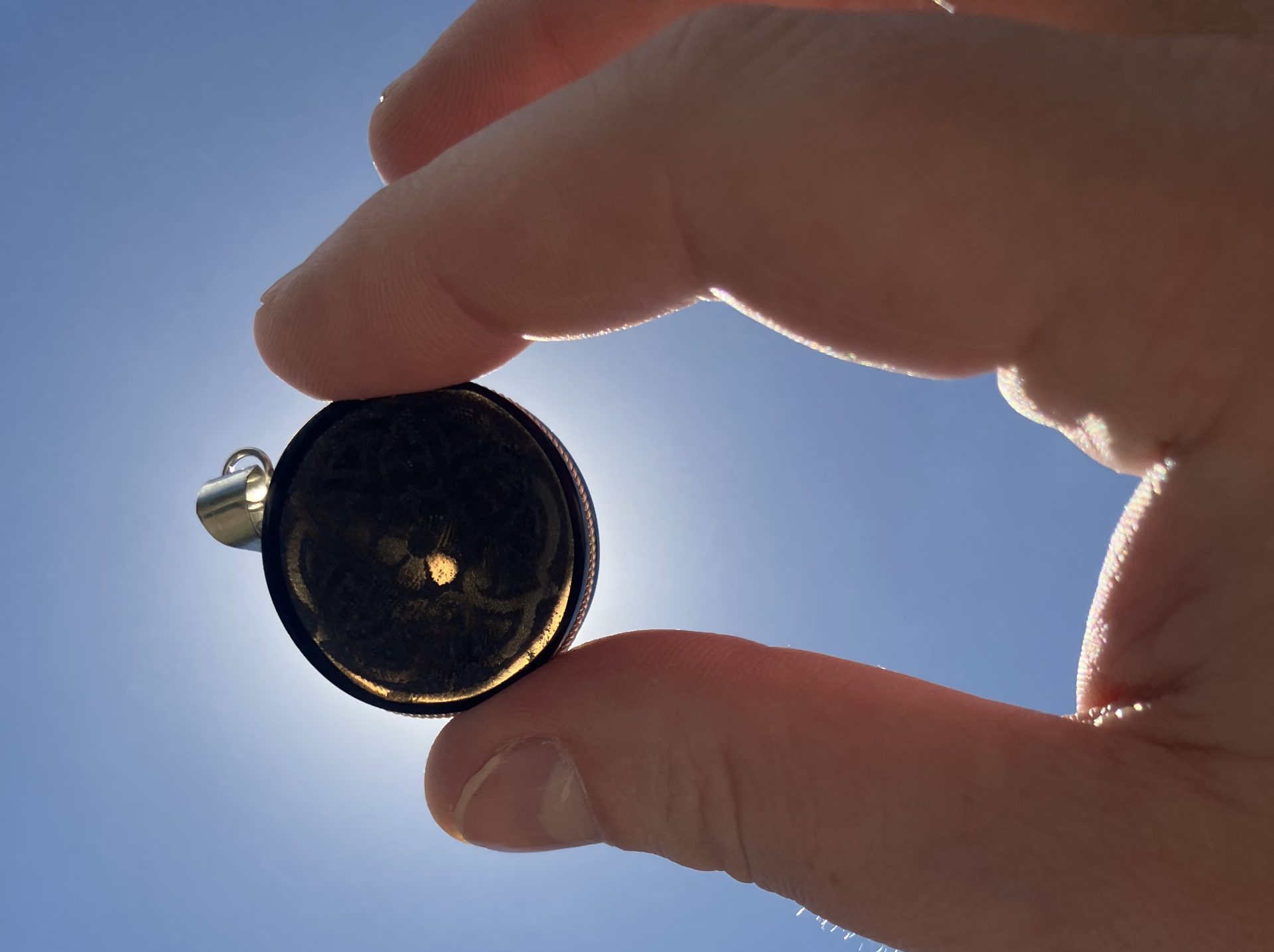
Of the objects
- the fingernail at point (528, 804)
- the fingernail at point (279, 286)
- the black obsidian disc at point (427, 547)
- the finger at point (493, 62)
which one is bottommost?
the fingernail at point (528, 804)

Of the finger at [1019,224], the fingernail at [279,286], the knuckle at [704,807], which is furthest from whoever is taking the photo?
the fingernail at [279,286]

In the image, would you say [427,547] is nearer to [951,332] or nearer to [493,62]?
[951,332]

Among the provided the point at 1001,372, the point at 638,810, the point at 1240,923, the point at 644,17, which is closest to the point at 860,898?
the point at 638,810

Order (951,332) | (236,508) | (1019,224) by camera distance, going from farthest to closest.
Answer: (236,508)
(951,332)
(1019,224)

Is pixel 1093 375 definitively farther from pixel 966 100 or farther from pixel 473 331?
pixel 473 331

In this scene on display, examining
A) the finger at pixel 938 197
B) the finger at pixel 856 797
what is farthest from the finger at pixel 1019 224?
the finger at pixel 856 797

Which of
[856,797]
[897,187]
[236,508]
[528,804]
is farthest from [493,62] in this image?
[856,797]

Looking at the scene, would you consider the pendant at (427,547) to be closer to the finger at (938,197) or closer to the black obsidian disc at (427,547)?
the black obsidian disc at (427,547)
